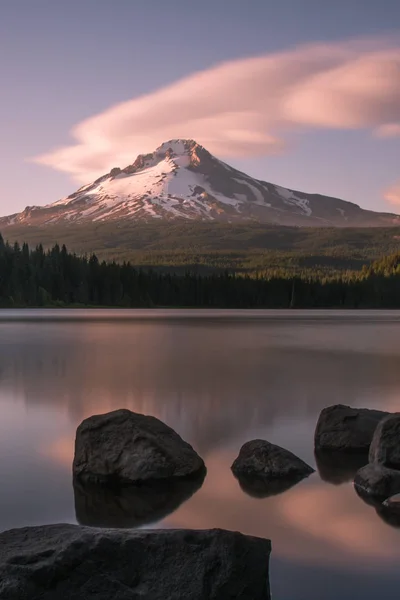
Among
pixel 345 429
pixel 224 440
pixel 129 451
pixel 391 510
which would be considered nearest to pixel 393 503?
pixel 391 510

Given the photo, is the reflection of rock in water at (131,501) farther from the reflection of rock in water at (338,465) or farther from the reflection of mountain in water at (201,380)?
the reflection of mountain in water at (201,380)

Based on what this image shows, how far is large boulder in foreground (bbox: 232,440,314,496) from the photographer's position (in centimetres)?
1311

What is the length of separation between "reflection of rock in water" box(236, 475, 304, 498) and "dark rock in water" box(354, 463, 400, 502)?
1.24 m

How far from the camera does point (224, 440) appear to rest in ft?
54.0

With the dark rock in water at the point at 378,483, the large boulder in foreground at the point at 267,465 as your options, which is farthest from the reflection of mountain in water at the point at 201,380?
the dark rock in water at the point at 378,483

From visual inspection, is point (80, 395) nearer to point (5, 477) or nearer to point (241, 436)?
point (241, 436)

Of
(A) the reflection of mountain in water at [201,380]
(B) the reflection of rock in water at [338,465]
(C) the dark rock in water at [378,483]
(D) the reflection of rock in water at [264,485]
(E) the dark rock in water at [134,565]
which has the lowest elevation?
(A) the reflection of mountain in water at [201,380]

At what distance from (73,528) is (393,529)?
4.82 m

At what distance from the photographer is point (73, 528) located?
26.0 ft

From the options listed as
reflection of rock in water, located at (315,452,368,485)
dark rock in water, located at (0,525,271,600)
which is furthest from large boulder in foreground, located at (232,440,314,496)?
dark rock in water, located at (0,525,271,600)

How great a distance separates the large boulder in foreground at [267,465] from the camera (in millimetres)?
13109

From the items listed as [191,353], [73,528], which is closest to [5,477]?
[73,528]

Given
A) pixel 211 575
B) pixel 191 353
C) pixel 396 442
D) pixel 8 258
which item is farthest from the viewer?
pixel 8 258

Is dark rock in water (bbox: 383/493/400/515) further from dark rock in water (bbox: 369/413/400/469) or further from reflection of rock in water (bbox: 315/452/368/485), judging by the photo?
dark rock in water (bbox: 369/413/400/469)
